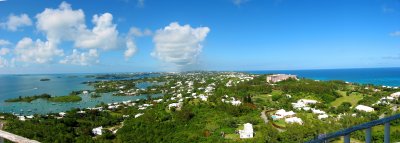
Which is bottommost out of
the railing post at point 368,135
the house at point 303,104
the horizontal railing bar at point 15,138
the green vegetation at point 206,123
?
the green vegetation at point 206,123

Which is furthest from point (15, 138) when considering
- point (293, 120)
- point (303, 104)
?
point (303, 104)

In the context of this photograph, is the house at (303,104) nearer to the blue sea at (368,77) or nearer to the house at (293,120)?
the house at (293,120)

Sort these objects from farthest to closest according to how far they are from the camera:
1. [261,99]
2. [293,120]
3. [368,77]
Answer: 1. [368,77]
2. [261,99]
3. [293,120]

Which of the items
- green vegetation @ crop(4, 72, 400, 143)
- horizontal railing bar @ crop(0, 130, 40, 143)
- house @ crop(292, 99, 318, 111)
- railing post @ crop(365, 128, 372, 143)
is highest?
railing post @ crop(365, 128, 372, 143)

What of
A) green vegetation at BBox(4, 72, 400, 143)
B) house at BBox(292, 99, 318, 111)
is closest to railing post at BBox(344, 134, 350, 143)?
green vegetation at BBox(4, 72, 400, 143)

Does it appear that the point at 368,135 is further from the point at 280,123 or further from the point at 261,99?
the point at 261,99

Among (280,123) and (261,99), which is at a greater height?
(261,99)

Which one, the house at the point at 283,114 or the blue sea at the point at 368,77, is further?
the blue sea at the point at 368,77

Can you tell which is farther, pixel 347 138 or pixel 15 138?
pixel 15 138

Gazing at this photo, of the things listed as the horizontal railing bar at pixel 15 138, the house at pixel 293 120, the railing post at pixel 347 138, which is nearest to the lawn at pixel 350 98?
the house at pixel 293 120

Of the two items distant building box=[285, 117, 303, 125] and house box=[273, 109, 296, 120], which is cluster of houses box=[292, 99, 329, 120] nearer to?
house box=[273, 109, 296, 120]

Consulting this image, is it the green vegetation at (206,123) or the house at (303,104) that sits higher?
the house at (303,104)

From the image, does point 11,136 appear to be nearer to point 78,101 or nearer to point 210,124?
point 210,124
